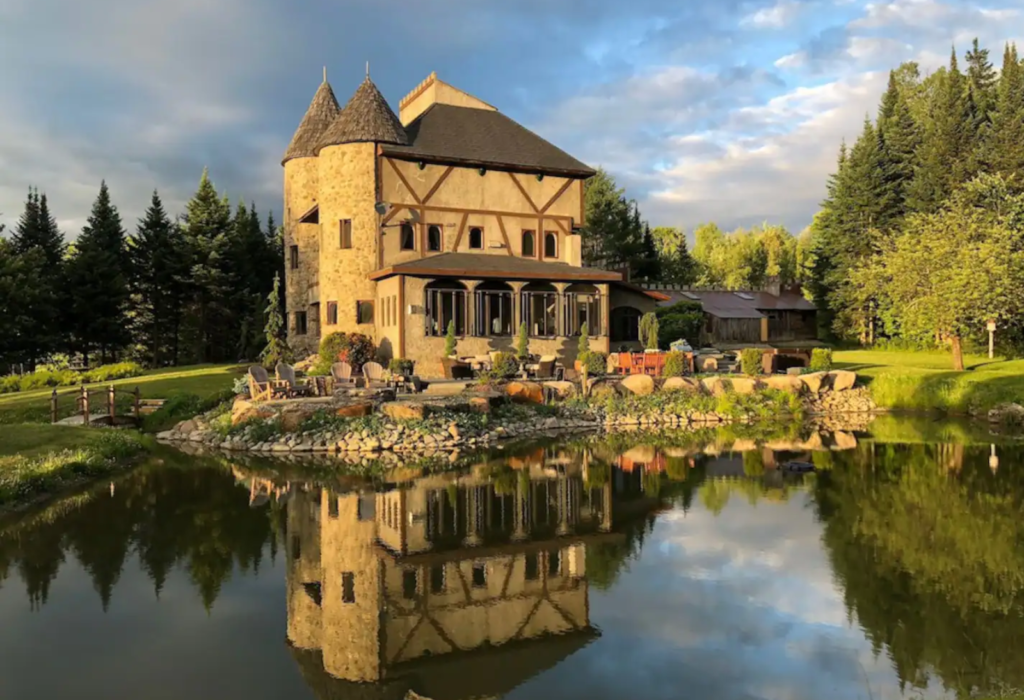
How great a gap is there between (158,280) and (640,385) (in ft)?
112

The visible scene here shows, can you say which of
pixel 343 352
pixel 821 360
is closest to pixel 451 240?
pixel 343 352

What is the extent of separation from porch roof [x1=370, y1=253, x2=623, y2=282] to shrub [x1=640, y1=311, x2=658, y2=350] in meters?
2.93

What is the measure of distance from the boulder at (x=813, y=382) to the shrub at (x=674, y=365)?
4.65 metres

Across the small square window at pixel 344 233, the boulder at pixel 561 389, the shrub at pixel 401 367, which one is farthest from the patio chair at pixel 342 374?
the small square window at pixel 344 233

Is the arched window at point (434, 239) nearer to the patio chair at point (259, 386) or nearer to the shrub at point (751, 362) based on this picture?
the patio chair at point (259, 386)

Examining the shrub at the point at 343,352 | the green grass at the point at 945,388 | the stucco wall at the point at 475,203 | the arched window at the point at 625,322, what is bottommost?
the green grass at the point at 945,388

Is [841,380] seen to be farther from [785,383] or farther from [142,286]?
[142,286]

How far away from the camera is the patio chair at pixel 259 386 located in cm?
2080

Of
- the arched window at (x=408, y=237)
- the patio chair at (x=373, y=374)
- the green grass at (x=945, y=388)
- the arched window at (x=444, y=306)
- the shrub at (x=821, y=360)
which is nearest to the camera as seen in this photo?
the patio chair at (x=373, y=374)

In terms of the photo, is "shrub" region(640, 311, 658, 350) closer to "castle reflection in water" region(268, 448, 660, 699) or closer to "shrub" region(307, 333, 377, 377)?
"shrub" region(307, 333, 377, 377)

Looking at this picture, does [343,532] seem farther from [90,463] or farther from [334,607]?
[90,463]

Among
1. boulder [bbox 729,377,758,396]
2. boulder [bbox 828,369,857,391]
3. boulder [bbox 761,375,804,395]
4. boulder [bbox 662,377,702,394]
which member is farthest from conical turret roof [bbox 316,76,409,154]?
boulder [bbox 828,369,857,391]

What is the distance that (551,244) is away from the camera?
33156mm

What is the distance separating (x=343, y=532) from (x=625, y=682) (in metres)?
5.73
